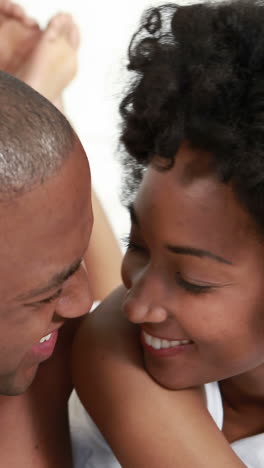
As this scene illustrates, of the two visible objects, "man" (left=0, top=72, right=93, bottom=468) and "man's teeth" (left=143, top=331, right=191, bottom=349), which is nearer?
"man" (left=0, top=72, right=93, bottom=468)

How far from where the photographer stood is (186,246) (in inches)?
37.4

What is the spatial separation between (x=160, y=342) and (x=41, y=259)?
0.80 ft

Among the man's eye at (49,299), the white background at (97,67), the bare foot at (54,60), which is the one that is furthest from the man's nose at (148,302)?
the white background at (97,67)

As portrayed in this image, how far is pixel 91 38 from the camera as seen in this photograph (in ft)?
7.16

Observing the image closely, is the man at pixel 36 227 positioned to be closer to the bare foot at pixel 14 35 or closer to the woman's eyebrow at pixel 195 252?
the woman's eyebrow at pixel 195 252

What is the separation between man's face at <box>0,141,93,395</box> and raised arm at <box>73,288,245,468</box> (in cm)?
14

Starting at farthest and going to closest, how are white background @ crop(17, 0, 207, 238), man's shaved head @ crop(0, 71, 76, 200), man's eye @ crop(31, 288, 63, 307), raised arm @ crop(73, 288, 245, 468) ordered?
white background @ crop(17, 0, 207, 238)
raised arm @ crop(73, 288, 245, 468)
man's eye @ crop(31, 288, 63, 307)
man's shaved head @ crop(0, 71, 76, 200)

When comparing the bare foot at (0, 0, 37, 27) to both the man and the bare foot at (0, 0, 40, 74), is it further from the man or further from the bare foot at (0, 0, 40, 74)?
the man

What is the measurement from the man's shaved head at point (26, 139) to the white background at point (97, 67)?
3.56 feet

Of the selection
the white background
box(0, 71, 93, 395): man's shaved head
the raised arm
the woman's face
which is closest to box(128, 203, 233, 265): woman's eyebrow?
the woman's face

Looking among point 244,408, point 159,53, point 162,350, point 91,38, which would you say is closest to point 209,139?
point 159,53

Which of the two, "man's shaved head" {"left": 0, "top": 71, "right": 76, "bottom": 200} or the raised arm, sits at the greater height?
"man's shaved head" {"left": 0, "top": 71, "right": 76, "bottom": 200}

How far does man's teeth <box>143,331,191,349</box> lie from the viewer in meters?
1.04

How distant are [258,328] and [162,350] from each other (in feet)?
0.41
